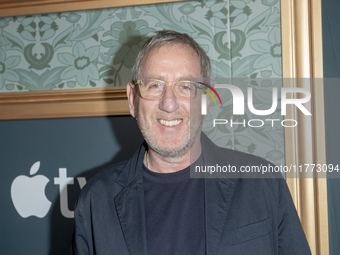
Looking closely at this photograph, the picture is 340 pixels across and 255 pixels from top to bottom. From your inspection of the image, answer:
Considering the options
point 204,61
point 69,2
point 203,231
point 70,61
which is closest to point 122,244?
point 203,231

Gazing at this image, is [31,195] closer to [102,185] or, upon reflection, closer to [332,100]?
[102,185]

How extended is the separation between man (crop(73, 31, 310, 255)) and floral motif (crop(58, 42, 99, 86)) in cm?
41

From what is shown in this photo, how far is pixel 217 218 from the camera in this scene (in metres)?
1.07

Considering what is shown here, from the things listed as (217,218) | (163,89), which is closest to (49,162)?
(163,89)

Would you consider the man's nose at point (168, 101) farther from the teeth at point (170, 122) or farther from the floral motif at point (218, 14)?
the floral motif at point (218, 14)

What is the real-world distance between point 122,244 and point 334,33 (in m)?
1.29

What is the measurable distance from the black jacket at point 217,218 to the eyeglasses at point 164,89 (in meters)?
0.26

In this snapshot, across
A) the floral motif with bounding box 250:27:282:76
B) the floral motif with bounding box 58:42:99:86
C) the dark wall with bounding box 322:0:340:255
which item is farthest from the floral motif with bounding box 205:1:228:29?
the floral motif with bounding box 58:42:99:86

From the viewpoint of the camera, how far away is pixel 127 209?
114 centimetres

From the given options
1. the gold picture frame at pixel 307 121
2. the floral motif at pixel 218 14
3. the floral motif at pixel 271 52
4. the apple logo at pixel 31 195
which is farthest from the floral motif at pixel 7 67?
the gold picture frame at pixel 307 121

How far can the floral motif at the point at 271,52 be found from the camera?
143 centimetres

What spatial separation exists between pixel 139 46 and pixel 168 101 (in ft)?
1.69

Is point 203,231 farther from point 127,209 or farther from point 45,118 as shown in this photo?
point 45,118

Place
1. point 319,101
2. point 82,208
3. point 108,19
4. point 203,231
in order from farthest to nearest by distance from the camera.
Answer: point 108,19 → point 319,101 → point 82,208 → point 203,231
